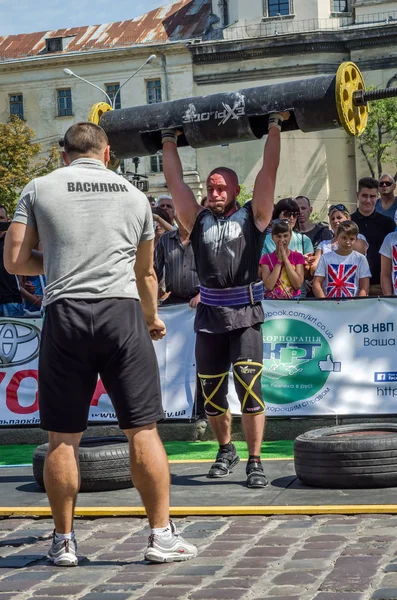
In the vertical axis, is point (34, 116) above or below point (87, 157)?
above

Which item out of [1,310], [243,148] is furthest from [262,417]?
[243,148]

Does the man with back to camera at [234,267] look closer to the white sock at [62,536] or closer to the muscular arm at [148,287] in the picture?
the muscular arm at [148,287]

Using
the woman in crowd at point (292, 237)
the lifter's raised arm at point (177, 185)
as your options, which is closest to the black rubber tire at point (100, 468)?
the lifter's raised arm at point (177, 185)

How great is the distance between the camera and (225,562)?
5109 millimetres

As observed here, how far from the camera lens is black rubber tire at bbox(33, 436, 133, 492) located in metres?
7.21

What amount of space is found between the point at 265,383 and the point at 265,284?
1086 millimetres

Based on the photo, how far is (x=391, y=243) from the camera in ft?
32.9

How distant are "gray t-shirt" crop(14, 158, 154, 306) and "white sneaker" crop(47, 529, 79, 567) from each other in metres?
1.18

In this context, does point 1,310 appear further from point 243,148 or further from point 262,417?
point 243,148

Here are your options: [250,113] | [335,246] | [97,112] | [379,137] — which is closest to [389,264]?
[335,246]

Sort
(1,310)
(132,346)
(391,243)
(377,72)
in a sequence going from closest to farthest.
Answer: (132,346) → (391,243) → (1,310) → (377,72)

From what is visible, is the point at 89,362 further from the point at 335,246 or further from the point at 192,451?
the point at 335,246

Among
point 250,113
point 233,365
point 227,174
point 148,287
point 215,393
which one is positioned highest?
point 250,113

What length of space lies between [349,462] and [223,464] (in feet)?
3.47
